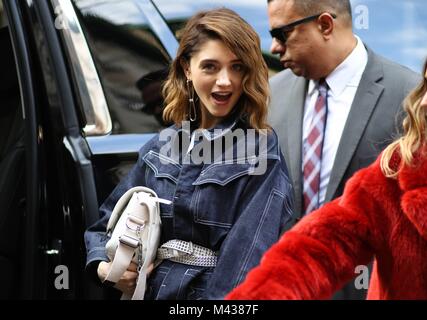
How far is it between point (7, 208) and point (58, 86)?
497 mm

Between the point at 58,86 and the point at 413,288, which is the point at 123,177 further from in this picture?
the point at 413,288

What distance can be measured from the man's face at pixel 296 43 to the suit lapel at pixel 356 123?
215mm

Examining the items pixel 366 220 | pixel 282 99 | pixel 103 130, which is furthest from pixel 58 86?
pixel 366 220

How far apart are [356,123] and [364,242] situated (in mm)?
1072

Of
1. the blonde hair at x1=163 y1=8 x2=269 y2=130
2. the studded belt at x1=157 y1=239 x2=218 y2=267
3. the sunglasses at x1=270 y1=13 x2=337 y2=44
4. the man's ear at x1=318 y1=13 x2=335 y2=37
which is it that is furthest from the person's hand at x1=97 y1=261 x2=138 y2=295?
the man's ear at x1=318 y1=13 x2=335 y2=37

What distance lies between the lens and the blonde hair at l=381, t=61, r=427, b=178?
225 centimetres

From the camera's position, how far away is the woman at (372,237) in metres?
2.17

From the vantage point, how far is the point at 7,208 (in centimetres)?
355

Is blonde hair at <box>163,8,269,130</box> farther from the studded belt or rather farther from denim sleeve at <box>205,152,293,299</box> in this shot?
the studded belt

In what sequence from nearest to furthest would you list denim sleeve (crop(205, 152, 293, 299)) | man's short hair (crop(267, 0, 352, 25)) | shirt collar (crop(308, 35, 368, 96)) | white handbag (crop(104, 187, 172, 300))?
denim sleeve (crop(205, 152, 293, 299)), white handbag (crop(104, 187, 172, 300)), shirt collar (crop(308, 35, 368, 96)), man's short hair (crop(267, 0, 352, 25))

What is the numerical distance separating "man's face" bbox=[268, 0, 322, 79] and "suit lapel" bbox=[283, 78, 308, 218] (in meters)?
0.06

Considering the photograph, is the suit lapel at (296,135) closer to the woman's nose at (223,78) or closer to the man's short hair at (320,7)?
the man's short hair at (320,7)

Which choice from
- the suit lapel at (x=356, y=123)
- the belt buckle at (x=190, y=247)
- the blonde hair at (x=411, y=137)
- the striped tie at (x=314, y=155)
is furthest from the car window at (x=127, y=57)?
the blonde hair at (x=411, y=137)

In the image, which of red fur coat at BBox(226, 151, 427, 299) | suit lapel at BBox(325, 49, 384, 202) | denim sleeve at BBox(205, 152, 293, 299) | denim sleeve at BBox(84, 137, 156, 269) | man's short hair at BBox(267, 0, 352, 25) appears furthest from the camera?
man's short hair at BBox(267, 0, 352, 25)
